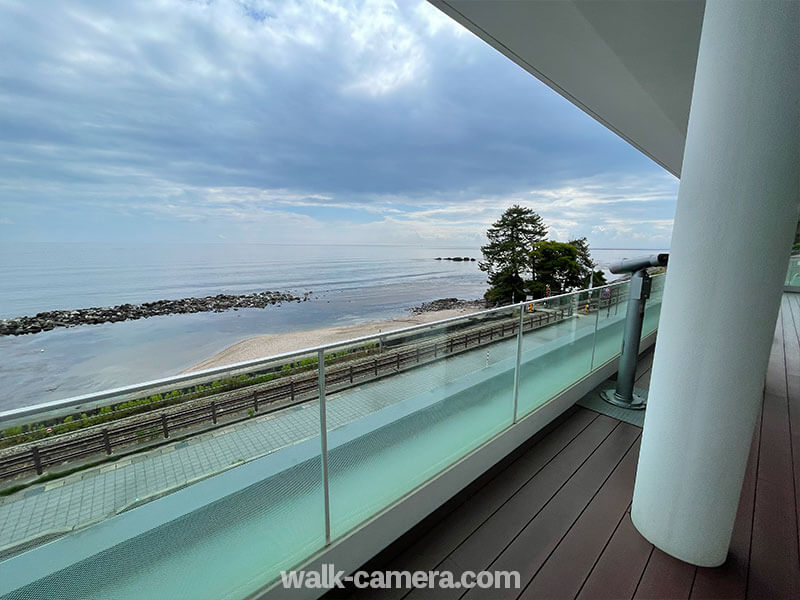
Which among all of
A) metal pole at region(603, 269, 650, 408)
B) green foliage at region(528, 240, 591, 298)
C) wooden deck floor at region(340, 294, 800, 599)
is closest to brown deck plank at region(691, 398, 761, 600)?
wooden deck floor at region(340, 294, 800, 599)

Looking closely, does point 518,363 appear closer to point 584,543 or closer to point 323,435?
point 584,543

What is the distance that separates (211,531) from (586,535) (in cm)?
167

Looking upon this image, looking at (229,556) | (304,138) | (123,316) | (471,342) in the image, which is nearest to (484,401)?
(471,342)

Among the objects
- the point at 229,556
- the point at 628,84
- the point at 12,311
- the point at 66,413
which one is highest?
the point at 628,84

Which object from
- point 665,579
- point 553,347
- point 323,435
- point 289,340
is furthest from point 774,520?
point 289,340

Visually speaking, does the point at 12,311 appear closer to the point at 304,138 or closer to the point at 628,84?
the point at 304,138

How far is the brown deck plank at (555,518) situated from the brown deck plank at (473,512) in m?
0.18

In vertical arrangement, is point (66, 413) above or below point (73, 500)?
above

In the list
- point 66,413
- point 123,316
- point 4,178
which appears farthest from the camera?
point 123,316

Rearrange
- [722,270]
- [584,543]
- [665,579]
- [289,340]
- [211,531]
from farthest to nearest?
[289,340], [584,543], [665,579], [722,270], [211,531]

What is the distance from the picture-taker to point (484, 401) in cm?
207

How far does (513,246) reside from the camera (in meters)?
27.2

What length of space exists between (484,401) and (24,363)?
92.4ft

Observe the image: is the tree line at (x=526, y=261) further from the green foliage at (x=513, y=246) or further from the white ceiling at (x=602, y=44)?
the white ceiling at (x=602, y=44)
